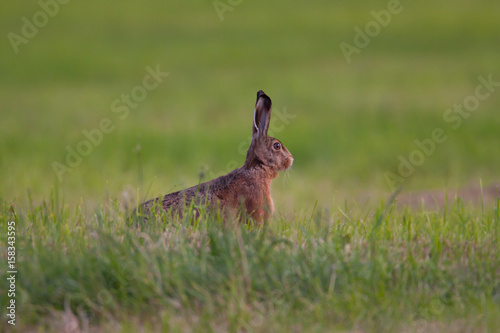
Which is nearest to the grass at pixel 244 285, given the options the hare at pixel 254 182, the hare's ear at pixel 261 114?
the hare at pixel 254 182

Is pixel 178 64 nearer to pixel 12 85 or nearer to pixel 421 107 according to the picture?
pixel 12 85

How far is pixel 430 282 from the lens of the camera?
14.4ft

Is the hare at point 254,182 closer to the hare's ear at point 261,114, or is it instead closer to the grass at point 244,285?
the hare's ear at point 261,114

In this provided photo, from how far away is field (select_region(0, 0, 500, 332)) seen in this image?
4090 millimetres

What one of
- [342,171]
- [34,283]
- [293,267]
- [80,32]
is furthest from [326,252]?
[80,32]

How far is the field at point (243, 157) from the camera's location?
13.4 ft

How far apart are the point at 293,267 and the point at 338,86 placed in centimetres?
1624

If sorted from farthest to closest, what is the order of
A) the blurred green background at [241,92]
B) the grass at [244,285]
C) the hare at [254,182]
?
the blurred green background at [241,92] < the hare at [254,182] < the grass at [244,285]

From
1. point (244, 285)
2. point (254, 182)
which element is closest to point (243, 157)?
point (254, 182)

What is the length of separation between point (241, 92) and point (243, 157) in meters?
6.22

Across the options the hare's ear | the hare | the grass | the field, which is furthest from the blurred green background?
the grass

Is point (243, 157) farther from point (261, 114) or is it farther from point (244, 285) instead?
point (244, 285)

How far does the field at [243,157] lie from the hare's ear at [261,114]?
68cm

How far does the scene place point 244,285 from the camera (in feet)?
13.5
